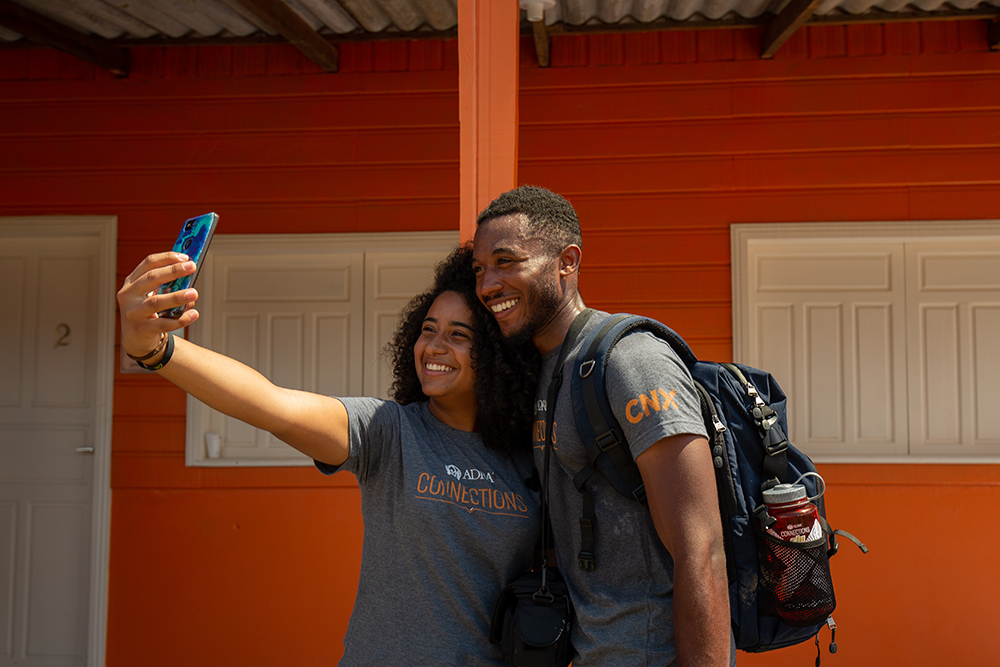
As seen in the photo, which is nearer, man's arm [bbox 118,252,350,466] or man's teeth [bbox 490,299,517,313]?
man's arm [bbox 118,252,350,466]

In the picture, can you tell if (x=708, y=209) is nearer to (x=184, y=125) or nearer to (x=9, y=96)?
Result: (x=184, y=125)

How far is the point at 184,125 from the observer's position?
4.38m

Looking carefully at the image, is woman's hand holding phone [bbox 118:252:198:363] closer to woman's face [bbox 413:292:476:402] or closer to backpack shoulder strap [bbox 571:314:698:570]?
woman's face [bbox 413:292:476:402]

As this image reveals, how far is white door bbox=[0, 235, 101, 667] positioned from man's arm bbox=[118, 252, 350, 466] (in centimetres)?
333

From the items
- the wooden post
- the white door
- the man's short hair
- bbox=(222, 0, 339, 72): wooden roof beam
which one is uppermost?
bbox=(222, 0, 339, 72): wooden roof beam

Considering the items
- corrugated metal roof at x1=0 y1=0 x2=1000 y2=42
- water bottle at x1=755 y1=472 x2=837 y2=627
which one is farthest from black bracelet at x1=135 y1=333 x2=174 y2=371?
corrugated metal roof at x1=0 y1=0 x2=1000 y2=42

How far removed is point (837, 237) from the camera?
4.07m

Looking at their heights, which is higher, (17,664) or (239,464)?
(239,464)

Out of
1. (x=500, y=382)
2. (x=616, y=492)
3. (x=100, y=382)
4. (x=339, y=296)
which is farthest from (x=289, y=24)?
(x=616, y=492)

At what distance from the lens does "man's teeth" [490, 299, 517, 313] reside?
176 cm

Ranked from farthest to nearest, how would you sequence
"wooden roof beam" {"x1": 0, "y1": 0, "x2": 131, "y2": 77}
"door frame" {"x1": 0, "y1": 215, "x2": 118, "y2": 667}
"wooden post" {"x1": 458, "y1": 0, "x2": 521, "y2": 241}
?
"door frame" {"x1": 0, "y1": 215, "x2": 118, "y2": 667}
"wooden roof beam" {"x1": 0, "y1": 0, "x2": 131, "y2": 77}
"wooden post" {"x1": 458, "y1": 0, "x2": 521, "y2": 241}

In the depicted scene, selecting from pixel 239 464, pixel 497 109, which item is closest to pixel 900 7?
pixel 497 109

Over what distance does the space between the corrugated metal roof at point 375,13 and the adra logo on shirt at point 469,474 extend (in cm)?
276

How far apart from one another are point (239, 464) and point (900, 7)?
4.42 m
